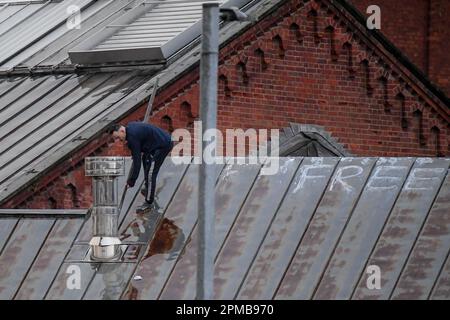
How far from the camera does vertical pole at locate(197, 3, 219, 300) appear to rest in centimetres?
2206

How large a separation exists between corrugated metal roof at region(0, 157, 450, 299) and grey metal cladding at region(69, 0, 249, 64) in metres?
5.41

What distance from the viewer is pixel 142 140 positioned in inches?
1071

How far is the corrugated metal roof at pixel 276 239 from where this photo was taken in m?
25.4

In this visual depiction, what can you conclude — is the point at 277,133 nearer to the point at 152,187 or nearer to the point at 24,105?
the point at 24,105

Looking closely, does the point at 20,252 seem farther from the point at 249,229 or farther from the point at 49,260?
the point at 249,229

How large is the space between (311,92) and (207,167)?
39.2 ft

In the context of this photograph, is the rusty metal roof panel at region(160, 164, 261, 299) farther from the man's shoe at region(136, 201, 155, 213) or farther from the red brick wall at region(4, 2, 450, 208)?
the red brick wall at region(4, 2, 450, 208)

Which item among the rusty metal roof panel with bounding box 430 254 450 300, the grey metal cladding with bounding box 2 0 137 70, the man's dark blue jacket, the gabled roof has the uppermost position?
the grey metal cladding with bounding box 2 0 137 70

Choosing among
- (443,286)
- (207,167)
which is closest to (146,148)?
(443,286)

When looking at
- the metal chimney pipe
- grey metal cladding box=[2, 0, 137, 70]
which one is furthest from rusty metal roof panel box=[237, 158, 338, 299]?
grey metal cladding box=[2, 0, 137, 70]

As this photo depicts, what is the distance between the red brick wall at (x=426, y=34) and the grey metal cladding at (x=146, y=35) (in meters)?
5.14

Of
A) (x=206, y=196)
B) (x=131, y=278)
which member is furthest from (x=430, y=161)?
(x=206, y=196)

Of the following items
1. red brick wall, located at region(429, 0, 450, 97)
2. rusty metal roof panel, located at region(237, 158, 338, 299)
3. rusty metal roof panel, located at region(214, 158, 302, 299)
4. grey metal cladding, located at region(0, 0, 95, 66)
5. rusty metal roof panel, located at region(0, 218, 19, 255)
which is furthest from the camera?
red brick wall, located at region(429, 0, 450, 97)

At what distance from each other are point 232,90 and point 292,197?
6.17m
